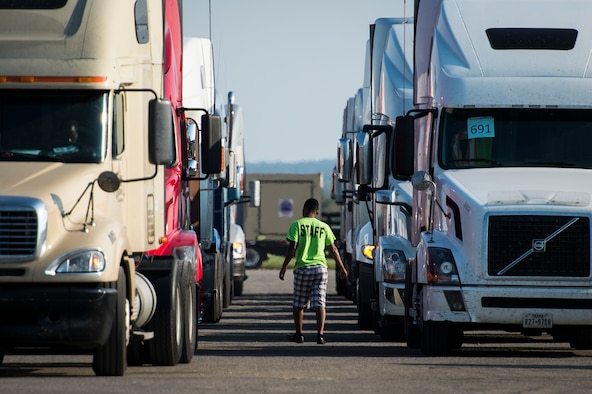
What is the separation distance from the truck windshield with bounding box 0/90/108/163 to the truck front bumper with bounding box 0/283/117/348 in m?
1.41

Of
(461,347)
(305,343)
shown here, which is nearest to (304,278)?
(305,343)

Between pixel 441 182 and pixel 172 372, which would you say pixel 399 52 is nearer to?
pixel 441 182

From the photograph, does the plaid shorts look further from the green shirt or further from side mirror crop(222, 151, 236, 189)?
side mirror crop(222, 151, 236, 189)

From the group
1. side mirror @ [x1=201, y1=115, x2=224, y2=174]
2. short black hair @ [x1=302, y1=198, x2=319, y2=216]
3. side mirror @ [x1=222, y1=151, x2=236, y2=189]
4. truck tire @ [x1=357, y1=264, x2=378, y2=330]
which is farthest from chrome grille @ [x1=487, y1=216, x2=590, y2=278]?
side mirror @ [x1=222, y1=151, x2=236, y2=189]

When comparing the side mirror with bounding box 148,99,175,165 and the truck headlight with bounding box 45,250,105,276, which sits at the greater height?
the side mirror with bounding box 148,99,175,165

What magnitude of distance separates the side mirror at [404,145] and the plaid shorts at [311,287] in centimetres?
238

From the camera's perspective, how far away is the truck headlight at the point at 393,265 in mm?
20469

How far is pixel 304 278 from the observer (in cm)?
2006

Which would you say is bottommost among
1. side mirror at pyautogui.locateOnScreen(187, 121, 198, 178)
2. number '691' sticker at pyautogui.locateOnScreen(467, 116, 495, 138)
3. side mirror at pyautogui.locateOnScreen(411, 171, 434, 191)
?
side mirror at pyautogui.locateOnScreen(411, 171, 434, 191)

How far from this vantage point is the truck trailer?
13.4 m

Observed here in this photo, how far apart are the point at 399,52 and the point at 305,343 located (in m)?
6.05

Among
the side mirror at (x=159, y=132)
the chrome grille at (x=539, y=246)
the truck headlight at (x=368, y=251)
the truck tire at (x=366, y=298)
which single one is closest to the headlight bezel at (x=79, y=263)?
the side mirror at (x=159, y=132)

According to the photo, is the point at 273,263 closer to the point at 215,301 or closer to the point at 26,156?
the point at 215,301

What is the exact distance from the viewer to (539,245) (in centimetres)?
1658
